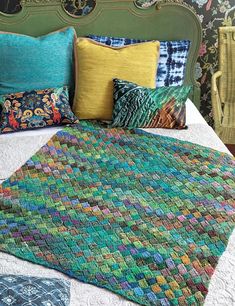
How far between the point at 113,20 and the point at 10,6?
600mm

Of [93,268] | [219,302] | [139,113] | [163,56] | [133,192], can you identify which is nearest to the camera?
[219,302]

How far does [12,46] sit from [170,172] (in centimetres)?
115

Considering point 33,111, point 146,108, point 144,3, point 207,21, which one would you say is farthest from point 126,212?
point 207,21

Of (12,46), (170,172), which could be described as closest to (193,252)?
(170,172)

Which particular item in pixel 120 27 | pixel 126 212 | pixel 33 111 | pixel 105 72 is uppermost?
pixel 120 27

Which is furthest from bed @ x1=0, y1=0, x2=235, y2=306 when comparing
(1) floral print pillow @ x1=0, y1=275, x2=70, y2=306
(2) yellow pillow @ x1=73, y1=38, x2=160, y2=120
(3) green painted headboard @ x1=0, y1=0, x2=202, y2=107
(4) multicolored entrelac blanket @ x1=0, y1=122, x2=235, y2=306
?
(1) floral print pillow @ x1=0, y1=275, x2=70, y2=306

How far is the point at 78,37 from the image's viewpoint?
258 centimetres

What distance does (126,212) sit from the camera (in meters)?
1.67

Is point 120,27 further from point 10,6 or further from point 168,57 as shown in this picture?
point 10,6

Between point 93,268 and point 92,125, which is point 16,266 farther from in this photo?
point 92,125

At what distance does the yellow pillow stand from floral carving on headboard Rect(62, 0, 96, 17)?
0.91ft

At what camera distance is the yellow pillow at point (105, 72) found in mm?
2342

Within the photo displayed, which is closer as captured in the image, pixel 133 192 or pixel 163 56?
pixel 133 192

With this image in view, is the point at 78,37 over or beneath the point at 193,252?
over
